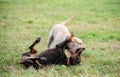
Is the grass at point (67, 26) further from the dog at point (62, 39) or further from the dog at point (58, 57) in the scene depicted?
the dog at point (62, 39)

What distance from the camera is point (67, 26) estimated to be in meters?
12.2

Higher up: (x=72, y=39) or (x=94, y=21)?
(x=72, y=39)

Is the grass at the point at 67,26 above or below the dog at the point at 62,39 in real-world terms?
below

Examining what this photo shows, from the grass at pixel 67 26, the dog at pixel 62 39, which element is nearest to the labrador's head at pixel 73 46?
the dog at pixel 62 39

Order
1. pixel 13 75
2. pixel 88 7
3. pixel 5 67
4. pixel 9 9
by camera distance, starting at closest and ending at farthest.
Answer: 1. pixel 13 75
2. pixel 5 67
3. pixel 9 9
4. pixel 88 7

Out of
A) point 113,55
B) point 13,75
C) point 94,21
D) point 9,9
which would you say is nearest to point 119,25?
point 94,21

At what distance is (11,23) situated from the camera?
41.1ft

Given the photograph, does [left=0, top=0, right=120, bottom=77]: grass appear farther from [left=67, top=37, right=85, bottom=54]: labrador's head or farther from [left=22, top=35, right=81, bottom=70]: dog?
[left=67, top=37, right=85, bottom=54]: labrador's head

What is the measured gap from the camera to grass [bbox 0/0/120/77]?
260 inches

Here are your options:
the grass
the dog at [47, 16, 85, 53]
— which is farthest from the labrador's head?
the grass

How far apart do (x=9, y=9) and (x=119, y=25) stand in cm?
586

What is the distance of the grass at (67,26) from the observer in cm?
660

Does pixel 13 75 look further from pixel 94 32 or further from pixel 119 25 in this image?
pixel 119 25

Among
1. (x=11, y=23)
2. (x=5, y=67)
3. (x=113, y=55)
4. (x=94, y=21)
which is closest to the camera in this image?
(x=5, y=67)
